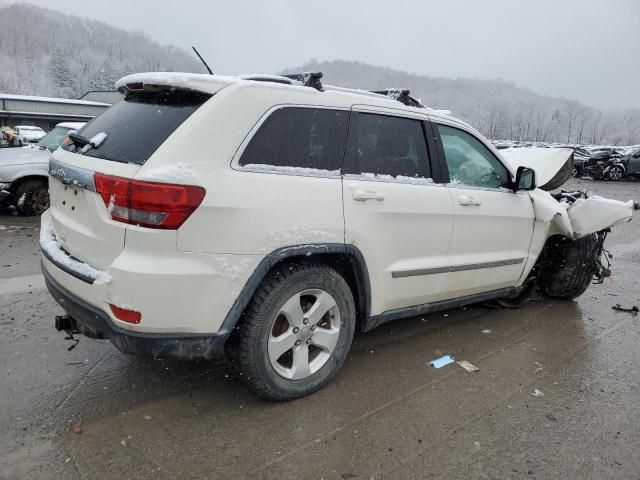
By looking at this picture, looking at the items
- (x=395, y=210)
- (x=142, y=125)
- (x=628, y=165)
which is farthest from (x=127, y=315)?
(x=628, y=165)

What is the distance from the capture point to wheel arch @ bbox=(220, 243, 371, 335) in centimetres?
258

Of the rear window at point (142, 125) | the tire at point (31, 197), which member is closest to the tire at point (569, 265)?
Answer: the rear window at point (142, 125)

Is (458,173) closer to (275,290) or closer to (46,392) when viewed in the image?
(275,290)

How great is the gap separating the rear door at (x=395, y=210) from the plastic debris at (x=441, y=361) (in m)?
0.46

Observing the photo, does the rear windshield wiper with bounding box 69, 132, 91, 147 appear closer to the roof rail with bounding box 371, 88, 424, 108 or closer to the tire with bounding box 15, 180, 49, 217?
the roof rail with bounding box 371, 88, 424, 108

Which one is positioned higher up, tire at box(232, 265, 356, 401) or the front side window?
the front side window

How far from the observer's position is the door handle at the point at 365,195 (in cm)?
296

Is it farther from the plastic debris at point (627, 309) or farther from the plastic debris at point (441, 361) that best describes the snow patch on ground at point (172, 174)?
the plastic debris at point (627, 309)

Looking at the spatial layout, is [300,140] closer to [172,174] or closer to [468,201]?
[172,174]

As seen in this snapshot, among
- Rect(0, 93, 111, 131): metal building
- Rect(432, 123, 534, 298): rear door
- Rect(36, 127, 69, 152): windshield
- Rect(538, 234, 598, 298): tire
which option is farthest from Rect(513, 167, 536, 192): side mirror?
Rect(0, 93, 111, 131): metal building

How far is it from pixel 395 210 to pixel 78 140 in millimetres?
1998

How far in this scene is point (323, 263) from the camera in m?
2.96

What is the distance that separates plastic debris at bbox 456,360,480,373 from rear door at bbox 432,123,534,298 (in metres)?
0.51

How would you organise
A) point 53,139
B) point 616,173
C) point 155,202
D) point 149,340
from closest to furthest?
point 155,202 → point 149,340 → point 53,139 → point 616,173
